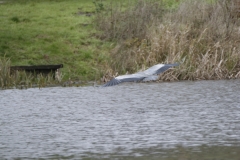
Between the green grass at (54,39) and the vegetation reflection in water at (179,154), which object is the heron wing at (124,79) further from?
the green grass at (54,39)

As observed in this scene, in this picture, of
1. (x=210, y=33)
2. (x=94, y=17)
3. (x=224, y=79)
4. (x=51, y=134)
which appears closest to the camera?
(x=51, y=134)

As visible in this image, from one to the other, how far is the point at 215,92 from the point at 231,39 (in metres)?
3.90

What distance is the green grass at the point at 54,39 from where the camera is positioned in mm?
21938

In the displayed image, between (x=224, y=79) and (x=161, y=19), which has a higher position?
(x=161, y=19)

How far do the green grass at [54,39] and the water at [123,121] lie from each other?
2.36m

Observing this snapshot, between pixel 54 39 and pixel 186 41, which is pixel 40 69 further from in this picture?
pixel 186 41

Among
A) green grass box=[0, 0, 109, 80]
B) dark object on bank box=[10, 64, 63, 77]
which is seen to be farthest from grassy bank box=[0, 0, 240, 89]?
dark object on bank box=[10, 64, 63, 77]

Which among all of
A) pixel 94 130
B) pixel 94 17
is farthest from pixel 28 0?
pixel 94 130

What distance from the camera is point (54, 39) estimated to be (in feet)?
78.4

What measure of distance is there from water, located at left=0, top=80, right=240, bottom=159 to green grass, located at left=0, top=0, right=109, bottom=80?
236cm

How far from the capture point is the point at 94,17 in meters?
26.8

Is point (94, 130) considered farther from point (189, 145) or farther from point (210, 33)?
point (210, 33)

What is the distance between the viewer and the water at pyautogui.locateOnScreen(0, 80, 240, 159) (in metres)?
10.9

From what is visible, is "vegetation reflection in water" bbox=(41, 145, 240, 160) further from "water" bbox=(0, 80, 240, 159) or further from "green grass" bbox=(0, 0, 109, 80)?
"green grass" bbox=(0, 0, 109, 80)
